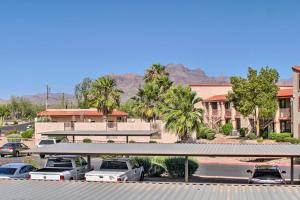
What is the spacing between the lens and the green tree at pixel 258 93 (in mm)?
53125

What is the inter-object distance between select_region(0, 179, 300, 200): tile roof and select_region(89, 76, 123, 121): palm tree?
50655 millimetres

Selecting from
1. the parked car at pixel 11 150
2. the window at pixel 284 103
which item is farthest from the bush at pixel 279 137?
the parked car at pixel 11 150

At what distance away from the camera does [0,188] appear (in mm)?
14453

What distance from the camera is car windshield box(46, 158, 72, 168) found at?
25312mm

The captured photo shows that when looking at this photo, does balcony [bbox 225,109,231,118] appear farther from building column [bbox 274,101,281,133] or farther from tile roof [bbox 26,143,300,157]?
tile roof [bbox 26,143,300,157]

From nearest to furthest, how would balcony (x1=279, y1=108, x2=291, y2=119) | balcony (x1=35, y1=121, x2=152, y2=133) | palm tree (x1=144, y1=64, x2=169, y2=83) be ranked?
balcony (x1=35, y1=121, x2=152, y2=133) < balcony (x1=279, y1=108, x2=291, y2=119) < palm tree (x1=144, y1=64, x2=169, y2=83)

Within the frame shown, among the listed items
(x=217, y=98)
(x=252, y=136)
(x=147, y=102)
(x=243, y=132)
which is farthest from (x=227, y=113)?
(x=252, y=136)

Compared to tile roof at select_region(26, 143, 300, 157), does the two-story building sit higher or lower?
higher

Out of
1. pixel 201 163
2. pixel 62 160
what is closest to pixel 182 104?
pixel 201 163

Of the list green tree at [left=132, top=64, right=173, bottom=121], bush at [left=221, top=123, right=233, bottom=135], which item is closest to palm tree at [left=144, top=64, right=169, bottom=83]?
→ green tree at [left=132, top=64, right=173, bottom=121]

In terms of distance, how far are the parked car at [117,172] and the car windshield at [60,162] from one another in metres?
1.78

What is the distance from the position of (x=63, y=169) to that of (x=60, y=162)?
1.29 metres

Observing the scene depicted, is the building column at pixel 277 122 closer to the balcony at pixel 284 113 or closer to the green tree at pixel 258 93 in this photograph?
the balcony at pixel 284 113

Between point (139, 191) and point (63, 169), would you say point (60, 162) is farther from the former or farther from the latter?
point (139, 191)
